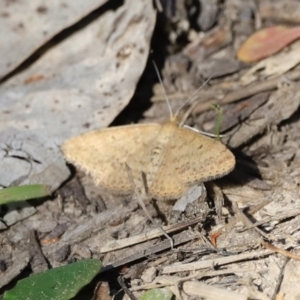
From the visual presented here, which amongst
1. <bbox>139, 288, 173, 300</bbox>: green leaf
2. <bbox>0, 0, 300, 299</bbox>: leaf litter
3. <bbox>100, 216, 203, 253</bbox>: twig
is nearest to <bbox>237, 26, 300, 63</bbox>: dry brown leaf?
<bbox>0, 0, 300, 299</bbox>: leaf litter

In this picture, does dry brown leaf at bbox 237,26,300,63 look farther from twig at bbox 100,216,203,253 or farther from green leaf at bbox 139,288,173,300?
green leaf at bbox 139,288,173,300

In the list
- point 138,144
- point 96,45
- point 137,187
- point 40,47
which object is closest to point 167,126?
→ point 138,144

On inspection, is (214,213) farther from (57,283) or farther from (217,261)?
(57,283)

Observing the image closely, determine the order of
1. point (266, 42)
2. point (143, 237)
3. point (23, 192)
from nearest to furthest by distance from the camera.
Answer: point (143, 237) < point (23, 192) < point (266, 42)

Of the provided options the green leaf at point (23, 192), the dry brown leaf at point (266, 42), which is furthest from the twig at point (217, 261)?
the dry brown leaf at point (266, 42)

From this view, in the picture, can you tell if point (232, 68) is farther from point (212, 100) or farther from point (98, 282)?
point (98, 282)

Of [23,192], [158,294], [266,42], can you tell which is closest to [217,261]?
[158,294]
